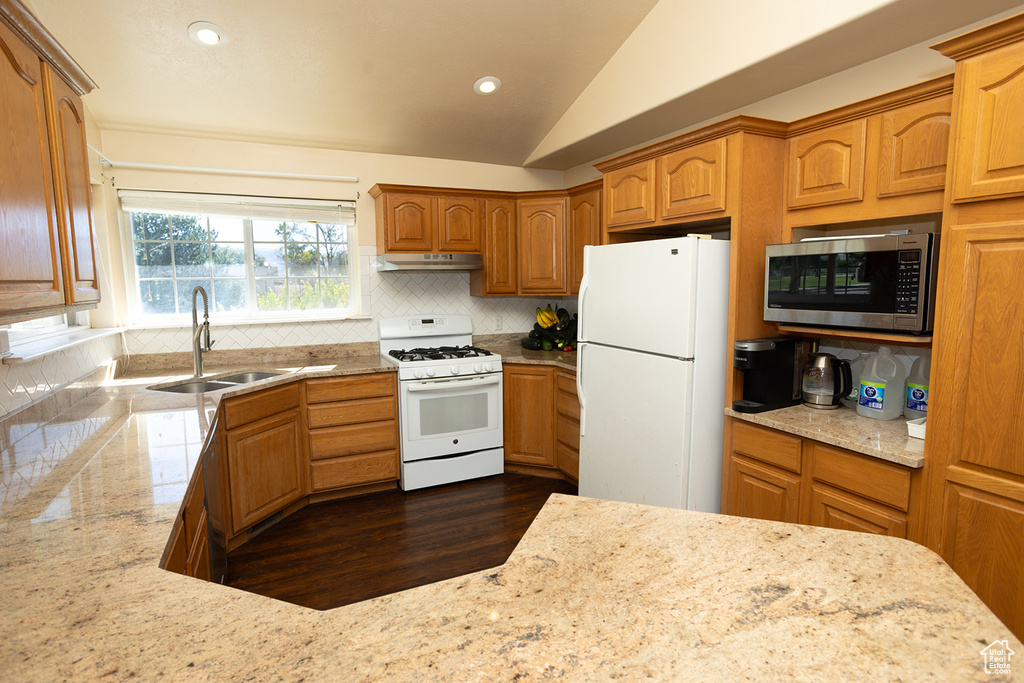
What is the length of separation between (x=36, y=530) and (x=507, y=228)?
332cm

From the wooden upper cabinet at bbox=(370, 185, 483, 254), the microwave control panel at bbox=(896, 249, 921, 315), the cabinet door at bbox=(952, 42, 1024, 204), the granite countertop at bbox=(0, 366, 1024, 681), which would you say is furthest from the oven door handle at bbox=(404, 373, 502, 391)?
the cabinet door at bbox=(952, 42, 1024, 204)

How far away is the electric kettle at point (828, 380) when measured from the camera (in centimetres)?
238

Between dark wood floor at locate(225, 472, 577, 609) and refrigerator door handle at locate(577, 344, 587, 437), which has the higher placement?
refrigerator door handle at locate(577, 344, 587, 437)

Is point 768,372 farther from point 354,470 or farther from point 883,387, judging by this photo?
point 354,470

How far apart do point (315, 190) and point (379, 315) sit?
1008 mm

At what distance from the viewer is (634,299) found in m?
2.69

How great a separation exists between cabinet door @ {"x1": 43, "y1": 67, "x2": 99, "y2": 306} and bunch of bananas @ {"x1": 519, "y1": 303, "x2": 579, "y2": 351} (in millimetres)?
2861

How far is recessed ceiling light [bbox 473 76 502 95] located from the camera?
3287 mm

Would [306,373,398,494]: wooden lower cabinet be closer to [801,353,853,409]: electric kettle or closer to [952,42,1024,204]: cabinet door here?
[801,353,853,409]: electric kettle

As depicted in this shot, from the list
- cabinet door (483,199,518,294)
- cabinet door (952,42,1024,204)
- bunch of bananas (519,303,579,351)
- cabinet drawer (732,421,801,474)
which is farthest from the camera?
bunch of bananas (519,303,579,351)

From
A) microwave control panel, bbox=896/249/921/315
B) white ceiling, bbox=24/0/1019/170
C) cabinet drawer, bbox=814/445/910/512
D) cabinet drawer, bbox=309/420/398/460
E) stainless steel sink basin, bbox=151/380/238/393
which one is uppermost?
white ceiling, bbox=24/0/1019/170

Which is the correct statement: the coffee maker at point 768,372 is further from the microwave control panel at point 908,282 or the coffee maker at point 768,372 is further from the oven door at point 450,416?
the oven door at point 450,416

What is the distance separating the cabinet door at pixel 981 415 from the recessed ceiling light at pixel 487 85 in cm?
252

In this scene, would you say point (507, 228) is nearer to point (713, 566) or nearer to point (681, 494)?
A: point (681, 494)
